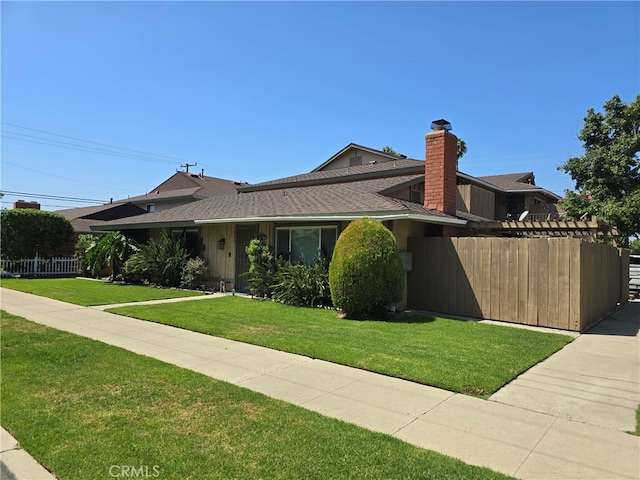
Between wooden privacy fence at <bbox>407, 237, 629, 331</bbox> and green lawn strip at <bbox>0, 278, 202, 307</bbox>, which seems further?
green lawn strip at <bbox>0, 278, 202, 307</bbox>

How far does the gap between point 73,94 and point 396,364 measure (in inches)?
603

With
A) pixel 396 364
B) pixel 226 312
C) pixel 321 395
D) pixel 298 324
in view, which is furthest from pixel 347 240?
pixel 321 395

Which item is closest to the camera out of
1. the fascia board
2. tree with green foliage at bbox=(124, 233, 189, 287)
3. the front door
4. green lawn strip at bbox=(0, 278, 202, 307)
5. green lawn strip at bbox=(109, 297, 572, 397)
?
green lawn strip at bbox=(109, 297, 572, 397)

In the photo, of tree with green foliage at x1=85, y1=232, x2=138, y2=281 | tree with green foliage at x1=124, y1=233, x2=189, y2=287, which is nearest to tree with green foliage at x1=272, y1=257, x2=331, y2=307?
tree with green foliage at x1=124, y1=233, x2=189, y2=287

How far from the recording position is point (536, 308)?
30.1 feet

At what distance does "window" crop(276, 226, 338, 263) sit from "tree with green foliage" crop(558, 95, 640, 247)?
1660 centimetres

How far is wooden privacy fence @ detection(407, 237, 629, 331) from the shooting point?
8.80 metres

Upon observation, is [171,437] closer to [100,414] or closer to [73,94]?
[100,414]

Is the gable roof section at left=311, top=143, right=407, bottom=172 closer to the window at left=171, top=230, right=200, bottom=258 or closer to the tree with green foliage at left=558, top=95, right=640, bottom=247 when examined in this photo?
the tree with green foliage at left=558, top=95, right=640, bottom=247

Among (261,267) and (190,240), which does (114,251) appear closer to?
(190,240)

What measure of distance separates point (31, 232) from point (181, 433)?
21883 millimetres

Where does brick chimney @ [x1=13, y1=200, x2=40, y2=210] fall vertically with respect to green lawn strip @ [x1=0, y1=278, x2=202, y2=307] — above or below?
above

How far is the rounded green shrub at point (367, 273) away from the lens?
9.42 meters

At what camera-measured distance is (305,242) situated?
12.6m
